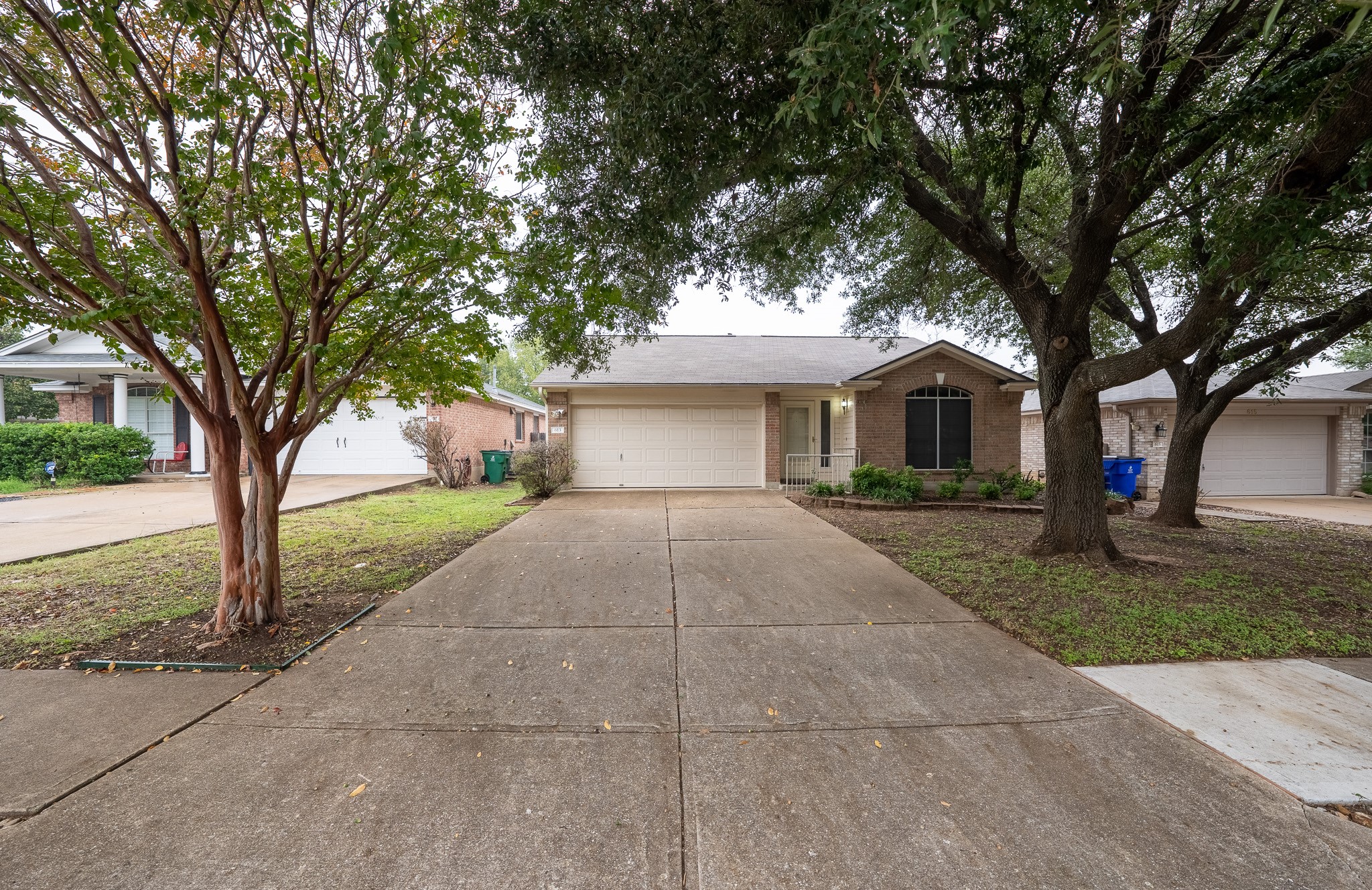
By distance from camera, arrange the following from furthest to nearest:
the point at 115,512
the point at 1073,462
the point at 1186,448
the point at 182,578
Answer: the point at 115,512, the point at 1186,448, the point at 1073,462, the point at 182,578

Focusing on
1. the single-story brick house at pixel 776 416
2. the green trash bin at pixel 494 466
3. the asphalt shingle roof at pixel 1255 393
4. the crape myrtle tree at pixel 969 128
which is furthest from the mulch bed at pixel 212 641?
the asphalt shingle roof at pixel 1255 393

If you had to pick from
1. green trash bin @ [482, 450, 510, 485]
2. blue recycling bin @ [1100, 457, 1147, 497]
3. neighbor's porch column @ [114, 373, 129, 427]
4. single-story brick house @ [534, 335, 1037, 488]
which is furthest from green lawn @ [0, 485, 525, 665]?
blue recycling bin @ [1100, 457, 1147, 497]

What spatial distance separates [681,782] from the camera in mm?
2590

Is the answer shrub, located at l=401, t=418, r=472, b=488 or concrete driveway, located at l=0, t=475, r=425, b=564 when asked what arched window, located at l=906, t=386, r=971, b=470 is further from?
concrete driveway, located at l=0, t=475, r=425, b=564

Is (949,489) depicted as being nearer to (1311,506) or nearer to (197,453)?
(1311,506)

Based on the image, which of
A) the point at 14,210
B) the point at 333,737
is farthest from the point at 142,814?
the point at 14,210

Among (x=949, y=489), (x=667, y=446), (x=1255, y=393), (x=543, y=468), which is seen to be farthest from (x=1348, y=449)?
(x=543, y=468)

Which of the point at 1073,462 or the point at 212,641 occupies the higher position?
the point at 1073,462

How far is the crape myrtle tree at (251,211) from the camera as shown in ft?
12.0

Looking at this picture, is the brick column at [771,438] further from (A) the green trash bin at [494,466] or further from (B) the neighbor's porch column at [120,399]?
(B) the neighbor's porch column at [120,399]

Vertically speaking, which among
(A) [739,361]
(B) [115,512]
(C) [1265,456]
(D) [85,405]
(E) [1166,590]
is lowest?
(E) [1166,590]

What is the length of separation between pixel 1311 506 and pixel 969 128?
13984 millimetres

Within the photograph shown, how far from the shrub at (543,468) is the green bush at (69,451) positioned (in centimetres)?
1101

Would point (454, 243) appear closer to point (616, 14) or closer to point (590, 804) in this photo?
point (616, 14)
